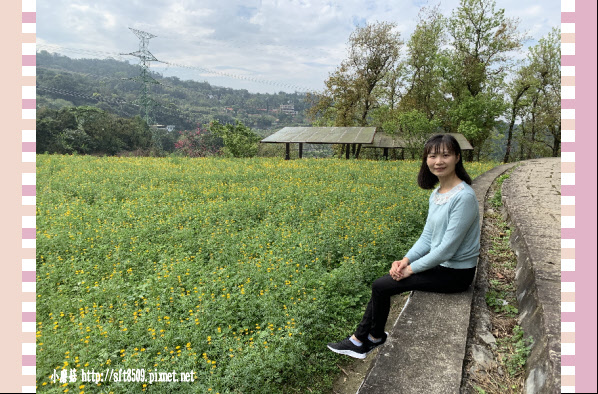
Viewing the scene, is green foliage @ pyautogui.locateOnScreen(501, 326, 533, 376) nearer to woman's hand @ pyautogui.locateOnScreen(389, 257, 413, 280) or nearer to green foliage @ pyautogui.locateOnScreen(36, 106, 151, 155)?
woman's hand @ pyautogui.locateOnScreen(389, 257, 413, 280)

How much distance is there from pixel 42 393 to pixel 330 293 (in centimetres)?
284

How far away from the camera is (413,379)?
7.14 ft

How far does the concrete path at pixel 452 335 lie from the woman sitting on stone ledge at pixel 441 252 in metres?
0.20

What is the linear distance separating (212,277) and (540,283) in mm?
3657

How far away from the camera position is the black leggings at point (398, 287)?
281 centimetres

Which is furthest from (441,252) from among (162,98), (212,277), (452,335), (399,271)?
(162,98)

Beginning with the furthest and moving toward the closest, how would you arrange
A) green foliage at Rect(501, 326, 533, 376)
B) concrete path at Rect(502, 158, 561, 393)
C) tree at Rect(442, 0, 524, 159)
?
tree at Rect(442, 0, 524, 159), green foliage at Rect(501, 326, 533, 376), concrete path at Rect(502, 158, 561, 393)

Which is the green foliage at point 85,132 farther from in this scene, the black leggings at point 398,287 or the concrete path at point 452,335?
the concrete path at point 452,335

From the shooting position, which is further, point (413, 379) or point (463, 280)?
point (463, 280)

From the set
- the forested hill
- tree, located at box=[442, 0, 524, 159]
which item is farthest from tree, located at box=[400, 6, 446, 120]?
the forested hill

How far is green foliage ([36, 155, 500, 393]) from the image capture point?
9.71 feet

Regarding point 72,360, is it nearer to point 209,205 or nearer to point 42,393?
point 42,393

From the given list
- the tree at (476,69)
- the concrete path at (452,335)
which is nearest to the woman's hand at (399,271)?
the concrete path at (452,335)

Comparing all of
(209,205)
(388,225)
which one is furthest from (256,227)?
(388,225)
